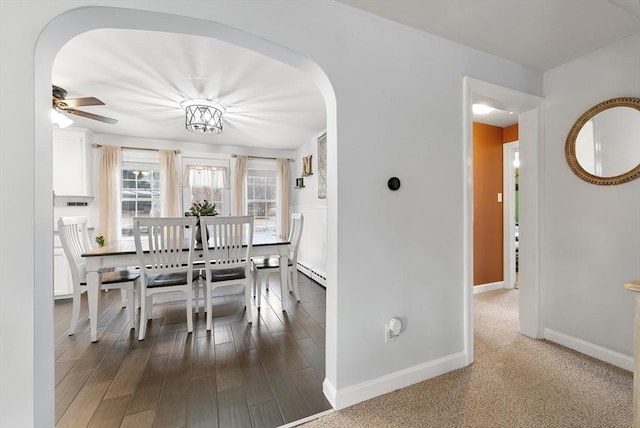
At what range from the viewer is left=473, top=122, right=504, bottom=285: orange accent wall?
3.69 m

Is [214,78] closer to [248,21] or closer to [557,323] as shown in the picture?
[248,21]

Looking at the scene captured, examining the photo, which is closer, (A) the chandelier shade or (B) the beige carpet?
(B) the beige carpet

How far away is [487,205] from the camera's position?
12.4ft

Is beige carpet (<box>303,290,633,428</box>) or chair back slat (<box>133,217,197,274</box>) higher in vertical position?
chair back slat (<box>133,217,197,274</box>)

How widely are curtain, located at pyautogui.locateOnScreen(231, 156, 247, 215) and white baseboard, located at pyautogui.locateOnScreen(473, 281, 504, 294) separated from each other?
4022 mm

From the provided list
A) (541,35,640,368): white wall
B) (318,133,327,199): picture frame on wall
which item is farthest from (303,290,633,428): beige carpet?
(318,133,327,199): picture frame on wall

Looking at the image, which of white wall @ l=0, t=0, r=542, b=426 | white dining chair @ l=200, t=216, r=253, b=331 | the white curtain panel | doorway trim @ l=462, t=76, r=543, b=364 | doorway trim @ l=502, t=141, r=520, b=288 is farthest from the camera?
the white curtain panel

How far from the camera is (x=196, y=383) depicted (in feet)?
5.88

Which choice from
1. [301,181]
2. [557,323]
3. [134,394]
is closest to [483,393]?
[557,323]

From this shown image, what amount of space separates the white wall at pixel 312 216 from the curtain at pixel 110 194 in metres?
3.01

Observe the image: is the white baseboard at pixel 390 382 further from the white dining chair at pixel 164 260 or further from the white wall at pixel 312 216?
the white wall at pixel 312 216

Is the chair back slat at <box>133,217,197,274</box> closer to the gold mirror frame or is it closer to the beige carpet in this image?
the beige carpet

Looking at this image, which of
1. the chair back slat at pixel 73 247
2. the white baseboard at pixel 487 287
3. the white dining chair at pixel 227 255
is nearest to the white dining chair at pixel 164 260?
the white dining chair at pixel 227 255

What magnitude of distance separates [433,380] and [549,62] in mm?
2714
